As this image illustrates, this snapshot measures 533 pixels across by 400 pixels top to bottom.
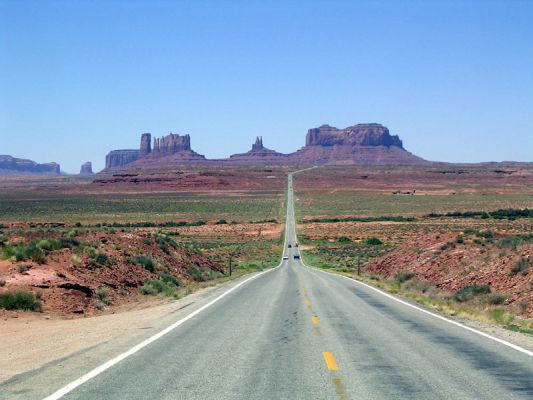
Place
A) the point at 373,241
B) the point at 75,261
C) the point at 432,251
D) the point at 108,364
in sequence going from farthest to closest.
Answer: the point at 373,241
the point at 432,251
the point at 75,261
the point at 108,364

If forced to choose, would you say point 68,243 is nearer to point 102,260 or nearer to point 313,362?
point 102,260

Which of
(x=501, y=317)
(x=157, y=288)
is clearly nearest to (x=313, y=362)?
(x=501, y=317)

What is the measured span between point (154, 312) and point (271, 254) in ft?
150

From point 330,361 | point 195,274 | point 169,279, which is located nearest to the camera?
point 330,361

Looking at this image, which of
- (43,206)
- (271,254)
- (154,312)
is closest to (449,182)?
(43,206)

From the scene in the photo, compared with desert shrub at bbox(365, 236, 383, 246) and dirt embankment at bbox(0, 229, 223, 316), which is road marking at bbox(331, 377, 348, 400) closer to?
dirt embankment at bbox(0, 229, 223, 316)

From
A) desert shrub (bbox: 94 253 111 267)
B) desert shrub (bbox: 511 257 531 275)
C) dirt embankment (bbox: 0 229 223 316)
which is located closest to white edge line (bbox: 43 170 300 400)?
dirt embankment (bbox: 0 229 223 316)

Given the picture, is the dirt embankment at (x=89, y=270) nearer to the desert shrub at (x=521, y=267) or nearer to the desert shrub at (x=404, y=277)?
the desert shrub at (x=404, y=277)

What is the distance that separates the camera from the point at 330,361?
33.8ft

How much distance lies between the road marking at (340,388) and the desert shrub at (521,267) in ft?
47.4

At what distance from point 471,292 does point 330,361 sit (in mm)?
12894

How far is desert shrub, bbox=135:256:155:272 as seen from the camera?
27047mm

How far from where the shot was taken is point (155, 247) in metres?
31.6

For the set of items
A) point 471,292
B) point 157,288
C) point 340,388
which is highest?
point 340,388
